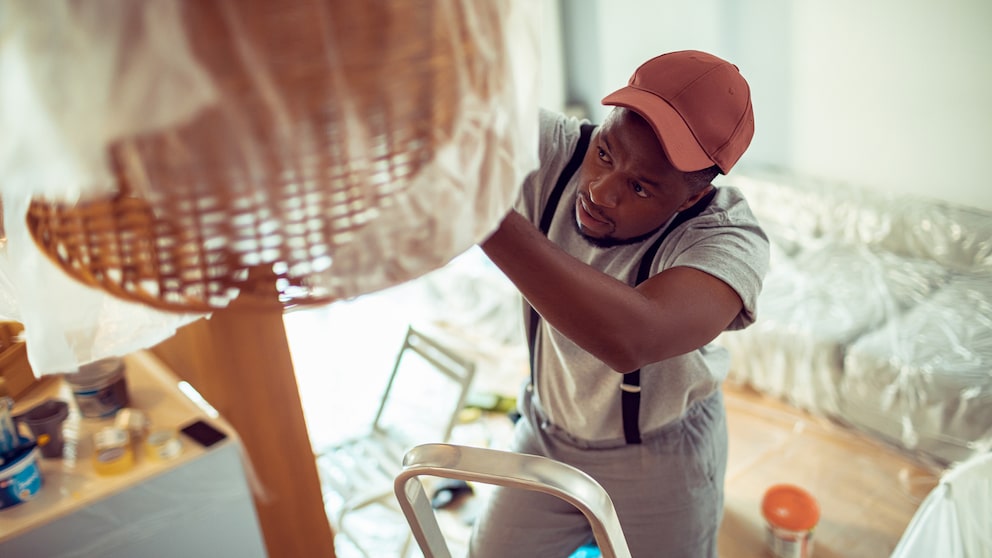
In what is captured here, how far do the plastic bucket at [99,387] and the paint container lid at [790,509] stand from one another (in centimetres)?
156

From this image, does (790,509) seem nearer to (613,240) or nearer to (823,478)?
(823,478)

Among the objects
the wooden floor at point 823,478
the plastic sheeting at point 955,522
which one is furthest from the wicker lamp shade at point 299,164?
the wooden floor at point 823,478

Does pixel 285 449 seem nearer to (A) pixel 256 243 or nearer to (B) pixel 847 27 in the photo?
(A) pixel 256 243

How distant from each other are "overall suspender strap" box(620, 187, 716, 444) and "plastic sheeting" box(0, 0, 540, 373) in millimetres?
608

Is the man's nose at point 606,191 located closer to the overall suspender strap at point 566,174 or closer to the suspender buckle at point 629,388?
the overall suspender strap at point 566,174

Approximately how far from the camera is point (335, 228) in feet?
1.14

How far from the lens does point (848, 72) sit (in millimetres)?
2779

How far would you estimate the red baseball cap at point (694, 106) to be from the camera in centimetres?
84

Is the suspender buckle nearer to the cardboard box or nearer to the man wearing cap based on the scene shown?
the man wearing cap

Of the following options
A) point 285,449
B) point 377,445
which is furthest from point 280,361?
point 377,445

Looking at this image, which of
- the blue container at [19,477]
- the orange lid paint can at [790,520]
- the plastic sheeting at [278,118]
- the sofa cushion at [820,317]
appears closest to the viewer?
the plastic sheeting at [278,118]

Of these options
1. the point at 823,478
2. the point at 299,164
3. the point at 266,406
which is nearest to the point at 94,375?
the point at 266,406

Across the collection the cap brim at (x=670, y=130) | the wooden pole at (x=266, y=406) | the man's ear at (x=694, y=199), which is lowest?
the wooden pole at (x=266, y=406)

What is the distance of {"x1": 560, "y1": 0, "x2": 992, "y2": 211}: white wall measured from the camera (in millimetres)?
2486
